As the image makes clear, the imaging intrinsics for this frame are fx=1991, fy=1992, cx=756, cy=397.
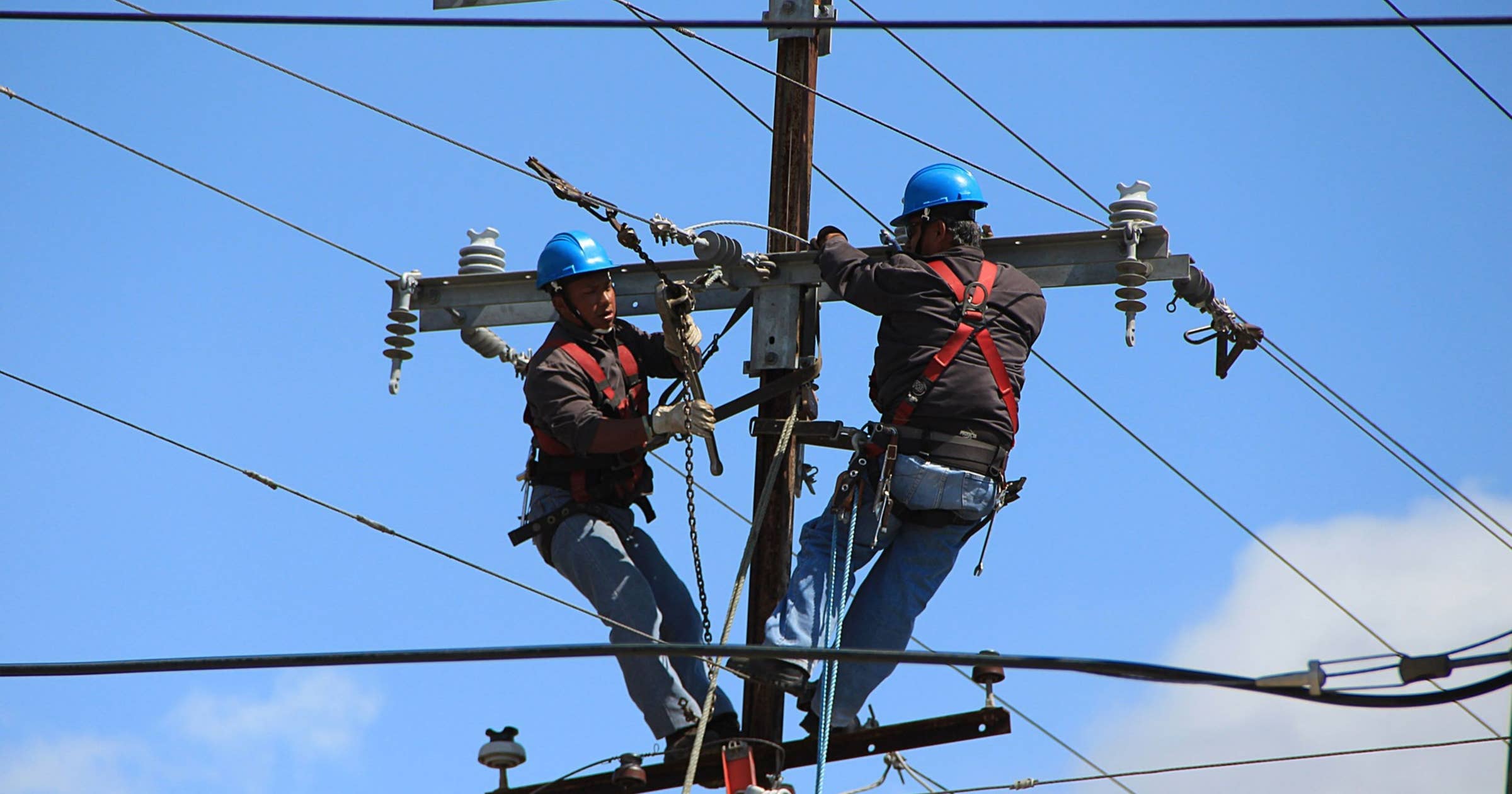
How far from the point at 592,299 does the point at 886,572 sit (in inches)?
68.9

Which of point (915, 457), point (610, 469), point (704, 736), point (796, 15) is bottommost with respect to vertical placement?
point (704, 736)

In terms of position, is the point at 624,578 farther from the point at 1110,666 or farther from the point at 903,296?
the point at 1110,666

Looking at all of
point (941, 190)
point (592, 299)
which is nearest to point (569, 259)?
point (592, 299)

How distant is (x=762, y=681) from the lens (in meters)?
7.71

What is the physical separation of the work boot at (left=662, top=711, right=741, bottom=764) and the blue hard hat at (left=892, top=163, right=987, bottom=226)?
2117 mm

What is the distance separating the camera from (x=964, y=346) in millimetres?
7520

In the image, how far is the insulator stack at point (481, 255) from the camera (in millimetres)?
8945

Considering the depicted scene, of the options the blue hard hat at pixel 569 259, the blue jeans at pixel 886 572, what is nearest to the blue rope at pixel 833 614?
the blue jeans at pixel 886 572

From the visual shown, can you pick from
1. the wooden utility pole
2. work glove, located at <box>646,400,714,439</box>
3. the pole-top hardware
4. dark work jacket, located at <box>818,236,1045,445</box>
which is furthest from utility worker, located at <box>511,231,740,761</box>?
the pole-top hardware

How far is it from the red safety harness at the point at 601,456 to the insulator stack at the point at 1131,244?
6.60 ft

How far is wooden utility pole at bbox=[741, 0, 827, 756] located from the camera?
7973 mm

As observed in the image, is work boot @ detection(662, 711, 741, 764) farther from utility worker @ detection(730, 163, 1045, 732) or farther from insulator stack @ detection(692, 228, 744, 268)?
insulator stack @ detection(692, 228, 744, 268)

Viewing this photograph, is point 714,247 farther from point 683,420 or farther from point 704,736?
point 704,736

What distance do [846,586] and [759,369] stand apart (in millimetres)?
1188
